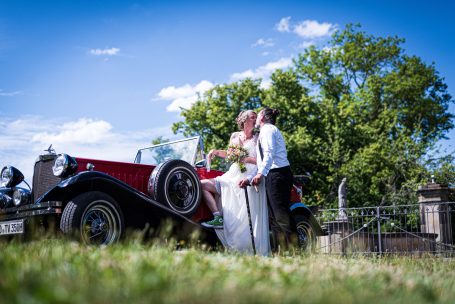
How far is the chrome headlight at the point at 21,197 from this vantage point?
6.31m

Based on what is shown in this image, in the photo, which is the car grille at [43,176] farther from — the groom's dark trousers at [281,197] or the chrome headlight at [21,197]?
the groom's dark trousers at [281,197]

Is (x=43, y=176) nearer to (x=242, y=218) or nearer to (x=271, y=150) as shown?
(x=242, y=218)

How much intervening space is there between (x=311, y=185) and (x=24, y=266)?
23.2 meters

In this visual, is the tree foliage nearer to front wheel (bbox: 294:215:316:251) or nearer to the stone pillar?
the stone pillar

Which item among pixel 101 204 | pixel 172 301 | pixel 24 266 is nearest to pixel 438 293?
pixel 172 301

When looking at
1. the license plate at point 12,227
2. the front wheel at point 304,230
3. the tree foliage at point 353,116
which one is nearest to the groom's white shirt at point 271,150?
the front wheel at point 304,230

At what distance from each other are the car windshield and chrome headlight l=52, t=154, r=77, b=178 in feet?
7.06

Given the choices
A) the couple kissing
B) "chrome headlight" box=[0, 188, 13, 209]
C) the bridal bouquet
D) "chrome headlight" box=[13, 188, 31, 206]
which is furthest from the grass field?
Result: the bridal bouquet

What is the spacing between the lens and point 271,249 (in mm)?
7082

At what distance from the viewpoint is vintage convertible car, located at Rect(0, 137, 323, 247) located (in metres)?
5.18

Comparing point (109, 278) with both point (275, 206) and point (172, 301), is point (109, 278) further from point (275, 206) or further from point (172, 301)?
point (275, 206)

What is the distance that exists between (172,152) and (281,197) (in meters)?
2.43

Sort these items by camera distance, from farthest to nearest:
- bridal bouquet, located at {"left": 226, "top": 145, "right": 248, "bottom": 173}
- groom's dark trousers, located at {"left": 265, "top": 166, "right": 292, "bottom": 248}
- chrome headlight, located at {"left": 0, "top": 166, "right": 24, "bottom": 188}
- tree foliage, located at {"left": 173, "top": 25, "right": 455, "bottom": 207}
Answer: tree foliage, located at {"left": 173, "top": 25, "right": 455, "bottom": 207}
bridal bouquet, located at {"left": 226, "top": 145, "right": 248, "bottom": 173}
chrome headlight, located at {"left": 0, "top": 166, "right": 24, "bottom": 188}
groom's dark trousers, located at {"left": 265, "top": 166, "right": 292, "bottom": 248}

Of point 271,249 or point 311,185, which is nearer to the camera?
point 271,249
